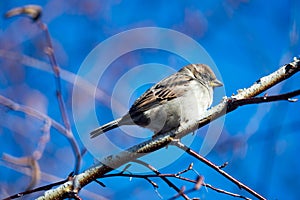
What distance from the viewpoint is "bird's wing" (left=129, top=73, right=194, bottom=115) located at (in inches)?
142

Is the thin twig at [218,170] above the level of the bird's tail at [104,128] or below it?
below

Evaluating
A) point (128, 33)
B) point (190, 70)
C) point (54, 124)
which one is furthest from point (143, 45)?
point (54, 124)

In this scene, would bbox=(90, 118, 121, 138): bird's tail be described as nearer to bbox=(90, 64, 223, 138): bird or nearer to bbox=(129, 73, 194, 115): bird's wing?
bbox=(90, 64, 223, 138): bird

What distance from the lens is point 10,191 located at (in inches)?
113

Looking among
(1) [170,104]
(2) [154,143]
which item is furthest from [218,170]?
(1) [170,104]

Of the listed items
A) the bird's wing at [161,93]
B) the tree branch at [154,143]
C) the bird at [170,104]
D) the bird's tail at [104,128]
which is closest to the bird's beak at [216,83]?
the bird at [170,104]

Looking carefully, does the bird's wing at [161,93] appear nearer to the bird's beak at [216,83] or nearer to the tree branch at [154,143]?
the bird's beak at [216,83]

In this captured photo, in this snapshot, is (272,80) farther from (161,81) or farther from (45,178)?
Result: (161,81)

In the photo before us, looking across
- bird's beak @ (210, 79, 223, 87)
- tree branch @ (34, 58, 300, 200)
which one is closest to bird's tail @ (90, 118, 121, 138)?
tree branch @ (34, 58, 300, 200)

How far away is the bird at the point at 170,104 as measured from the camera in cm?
334

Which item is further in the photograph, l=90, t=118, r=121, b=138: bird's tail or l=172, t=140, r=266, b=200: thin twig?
l=90, t=118, r=121, b=138: bird's tail

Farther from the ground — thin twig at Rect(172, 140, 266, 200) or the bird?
the bird

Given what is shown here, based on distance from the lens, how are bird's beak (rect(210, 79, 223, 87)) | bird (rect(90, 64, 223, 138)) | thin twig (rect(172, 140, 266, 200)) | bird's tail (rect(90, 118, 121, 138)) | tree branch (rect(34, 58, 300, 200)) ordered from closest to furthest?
thin twig (rect(172, 140, 266, 200)) < tree branch (rect(34, 58, 300, 200)) < bird's tail (rect(90, 118, 121, 138)) < bird (rect(90, 64, 223, 138)) < bird's beak (rect(210, 79, 223, 87))

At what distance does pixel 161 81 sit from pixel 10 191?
5.78 feet
